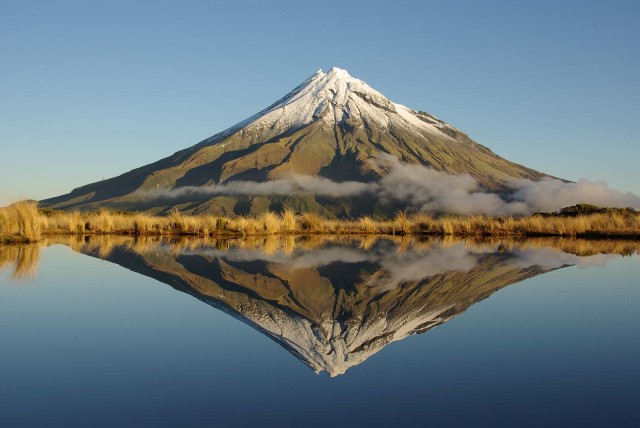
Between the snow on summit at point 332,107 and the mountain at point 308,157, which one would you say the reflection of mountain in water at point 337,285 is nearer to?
the mountain at point 308,157

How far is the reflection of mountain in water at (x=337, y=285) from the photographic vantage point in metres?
7.43

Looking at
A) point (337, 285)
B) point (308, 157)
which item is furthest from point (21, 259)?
point (308, 157)

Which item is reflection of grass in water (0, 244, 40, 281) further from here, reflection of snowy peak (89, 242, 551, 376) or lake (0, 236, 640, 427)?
reflection of snowy peak (89, 242, 551, 376)

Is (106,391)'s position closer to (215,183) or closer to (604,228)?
(604,228)

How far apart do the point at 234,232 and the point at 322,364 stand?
24.8 m

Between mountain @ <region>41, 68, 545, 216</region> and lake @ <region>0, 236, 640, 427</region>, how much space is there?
9159cm

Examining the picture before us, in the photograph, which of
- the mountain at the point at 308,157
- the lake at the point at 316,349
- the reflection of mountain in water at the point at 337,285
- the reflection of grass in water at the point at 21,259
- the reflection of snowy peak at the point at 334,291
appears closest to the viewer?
the lake at the point at 316,349

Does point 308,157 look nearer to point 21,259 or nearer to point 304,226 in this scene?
point 304,226

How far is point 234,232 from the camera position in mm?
30688

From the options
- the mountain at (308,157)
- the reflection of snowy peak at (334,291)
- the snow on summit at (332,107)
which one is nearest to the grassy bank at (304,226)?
the reflection of snowy peak at (334,291)

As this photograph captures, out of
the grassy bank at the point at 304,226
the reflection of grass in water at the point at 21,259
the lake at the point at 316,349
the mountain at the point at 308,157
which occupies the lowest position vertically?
the lake at the point at 316,349

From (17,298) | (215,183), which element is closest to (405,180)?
(215,183)

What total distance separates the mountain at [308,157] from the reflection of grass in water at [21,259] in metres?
82.9

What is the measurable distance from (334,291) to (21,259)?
859 centimetres
